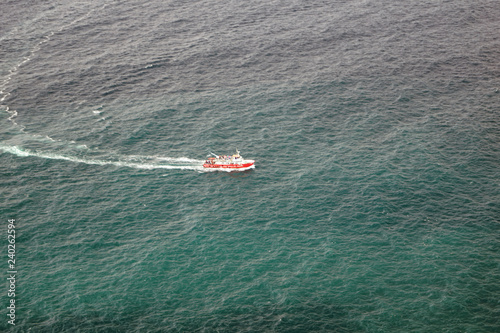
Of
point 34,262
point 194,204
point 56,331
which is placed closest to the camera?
point 56,331

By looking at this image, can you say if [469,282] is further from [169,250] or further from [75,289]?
[75,289]

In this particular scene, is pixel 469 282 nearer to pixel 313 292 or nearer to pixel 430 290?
pixel 430 290

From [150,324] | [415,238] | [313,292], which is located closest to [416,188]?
[415,238]

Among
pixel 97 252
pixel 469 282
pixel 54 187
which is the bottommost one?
pixel 469 282

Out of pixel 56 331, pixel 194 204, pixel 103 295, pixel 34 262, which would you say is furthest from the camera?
pixel 194 204

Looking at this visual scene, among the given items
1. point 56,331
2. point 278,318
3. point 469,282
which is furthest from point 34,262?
point 469,282

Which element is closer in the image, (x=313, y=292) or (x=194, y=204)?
(x=313, y=292)

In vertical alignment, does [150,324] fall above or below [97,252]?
below

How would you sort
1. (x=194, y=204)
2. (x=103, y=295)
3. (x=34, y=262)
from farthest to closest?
1. (x=194, y=204)
2. (x=34, y=262)
3. (x=103, y=295)

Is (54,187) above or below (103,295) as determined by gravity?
above
